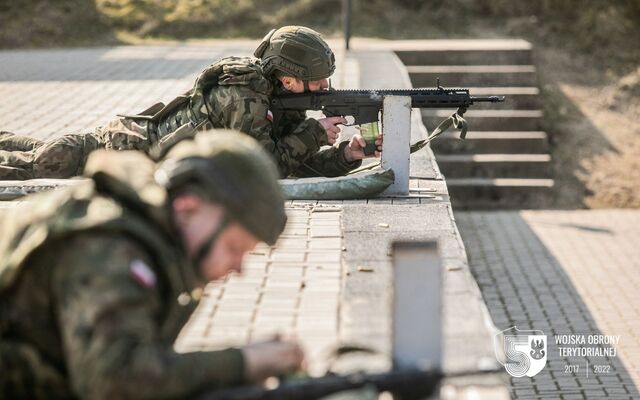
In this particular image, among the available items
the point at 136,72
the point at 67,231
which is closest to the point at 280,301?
the point at 67,231

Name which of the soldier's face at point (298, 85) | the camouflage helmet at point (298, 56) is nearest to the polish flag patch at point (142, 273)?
the camouflage helmet at point (298, 56)

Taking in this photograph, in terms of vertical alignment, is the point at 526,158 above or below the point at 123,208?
below

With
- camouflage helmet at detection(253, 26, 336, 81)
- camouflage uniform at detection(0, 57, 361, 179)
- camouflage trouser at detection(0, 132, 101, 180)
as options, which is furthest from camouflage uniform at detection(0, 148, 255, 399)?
camouflage trouser at detection(0, 132, 101, 180)

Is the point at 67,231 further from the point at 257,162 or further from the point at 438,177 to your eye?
the point at 438,177

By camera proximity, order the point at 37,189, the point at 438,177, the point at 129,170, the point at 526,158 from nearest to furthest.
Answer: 1. the point at 129,170
2. the point at 37,189
3. the point at 438,177
4. the point at 526,158

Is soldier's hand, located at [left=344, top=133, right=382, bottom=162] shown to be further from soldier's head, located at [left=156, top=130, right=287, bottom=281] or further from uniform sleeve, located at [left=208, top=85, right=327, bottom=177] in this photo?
soldier's head, located at [left=156, top=130, right=287, bottom=281]

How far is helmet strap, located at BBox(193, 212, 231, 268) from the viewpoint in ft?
9.16

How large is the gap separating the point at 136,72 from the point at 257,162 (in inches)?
390

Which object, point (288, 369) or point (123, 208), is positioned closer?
point (123, 208)

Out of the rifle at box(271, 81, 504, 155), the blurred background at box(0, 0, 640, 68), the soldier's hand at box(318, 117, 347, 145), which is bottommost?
the blurred background at box(0, 0, 640, 68)

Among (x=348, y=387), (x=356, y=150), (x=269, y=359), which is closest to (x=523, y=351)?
(x=356, y=150)

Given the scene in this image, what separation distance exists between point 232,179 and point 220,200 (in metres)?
0.07

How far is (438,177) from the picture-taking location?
23.8 ft

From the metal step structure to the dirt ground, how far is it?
1.00 feet
